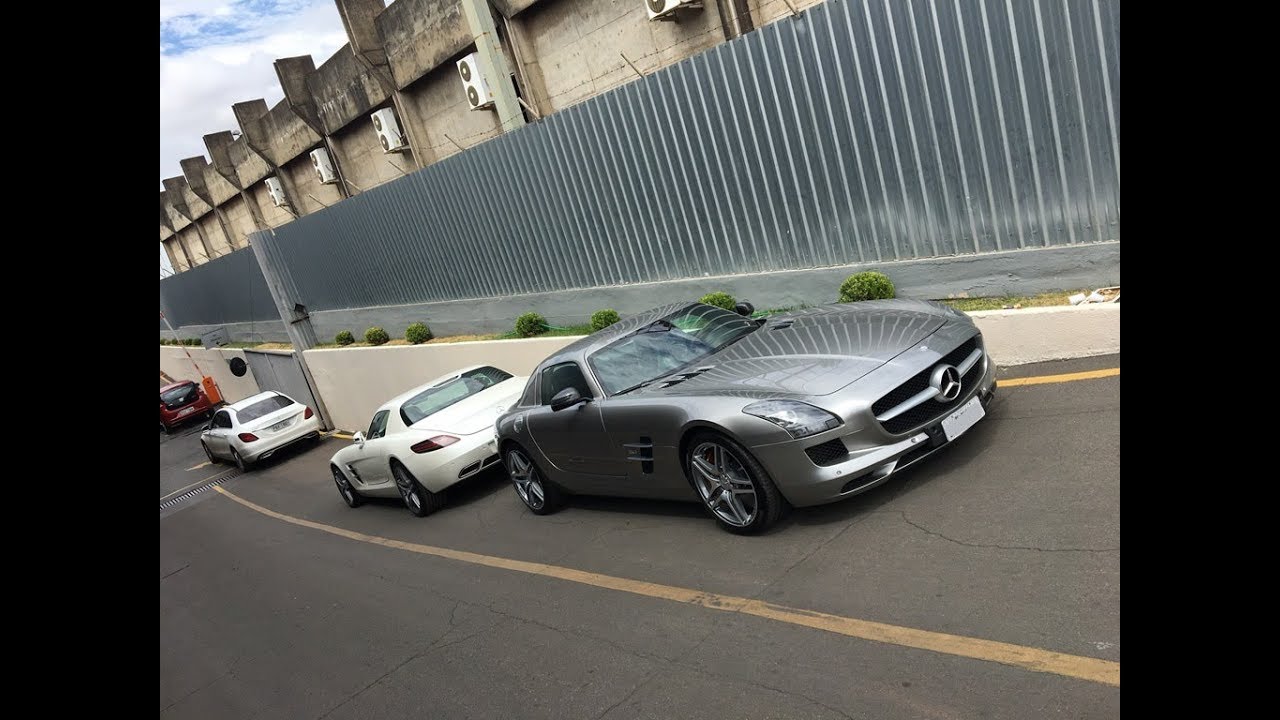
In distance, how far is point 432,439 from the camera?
381 inches

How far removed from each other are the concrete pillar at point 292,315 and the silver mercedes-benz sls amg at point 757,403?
49.0 ft

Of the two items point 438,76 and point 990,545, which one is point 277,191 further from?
point 990,545

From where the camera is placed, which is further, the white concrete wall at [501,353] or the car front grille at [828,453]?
the white concrete wall at [501,353]

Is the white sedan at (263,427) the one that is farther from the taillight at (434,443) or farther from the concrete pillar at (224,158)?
the concrete pillar at (224,158)

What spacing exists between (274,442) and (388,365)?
312cm

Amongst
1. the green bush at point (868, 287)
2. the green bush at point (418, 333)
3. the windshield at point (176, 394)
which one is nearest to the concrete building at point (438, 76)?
the green bush at point (868, 287)

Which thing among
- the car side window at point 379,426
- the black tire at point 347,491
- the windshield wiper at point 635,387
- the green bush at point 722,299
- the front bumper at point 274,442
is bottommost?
the front bumper at point 274,442

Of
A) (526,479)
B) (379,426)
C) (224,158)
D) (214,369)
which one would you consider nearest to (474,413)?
(379,426)

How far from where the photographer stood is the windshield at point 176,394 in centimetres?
3017

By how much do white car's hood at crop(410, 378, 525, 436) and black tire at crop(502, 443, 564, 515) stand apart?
1.41 metres

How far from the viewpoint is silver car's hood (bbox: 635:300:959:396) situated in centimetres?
550

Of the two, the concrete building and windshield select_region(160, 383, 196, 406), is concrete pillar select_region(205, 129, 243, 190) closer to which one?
the concrete building

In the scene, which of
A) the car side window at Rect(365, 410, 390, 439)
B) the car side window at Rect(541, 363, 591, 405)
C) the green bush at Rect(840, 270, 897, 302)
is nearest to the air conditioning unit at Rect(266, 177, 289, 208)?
the car side window at Rect(365, 410, 390, 439)
